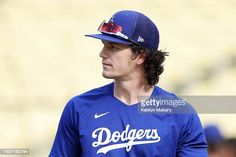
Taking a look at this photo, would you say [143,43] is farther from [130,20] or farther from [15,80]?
[15,80]

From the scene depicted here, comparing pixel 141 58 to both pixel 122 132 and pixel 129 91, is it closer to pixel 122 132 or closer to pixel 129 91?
pixel 129 91

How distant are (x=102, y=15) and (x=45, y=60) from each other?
2.03 ft

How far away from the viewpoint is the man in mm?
2416

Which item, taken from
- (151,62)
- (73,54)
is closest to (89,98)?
(151,62)

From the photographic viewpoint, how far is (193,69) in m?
5.49

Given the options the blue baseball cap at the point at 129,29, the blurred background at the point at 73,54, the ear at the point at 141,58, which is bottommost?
the blurred background at the point at 73,54

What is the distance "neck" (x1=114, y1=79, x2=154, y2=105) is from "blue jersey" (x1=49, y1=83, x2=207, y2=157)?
20mm

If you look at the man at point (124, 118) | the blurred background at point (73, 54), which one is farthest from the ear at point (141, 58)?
the blurred background at point (73, 54)

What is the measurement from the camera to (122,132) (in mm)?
2436

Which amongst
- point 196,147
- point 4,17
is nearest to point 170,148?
point 196,147

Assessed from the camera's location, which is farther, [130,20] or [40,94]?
[40,94]

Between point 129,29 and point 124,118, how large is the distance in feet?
1.09

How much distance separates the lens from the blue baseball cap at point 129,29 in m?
2.48

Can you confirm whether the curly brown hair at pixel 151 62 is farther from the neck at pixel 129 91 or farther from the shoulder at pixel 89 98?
the shoulder at pixel 89 98
